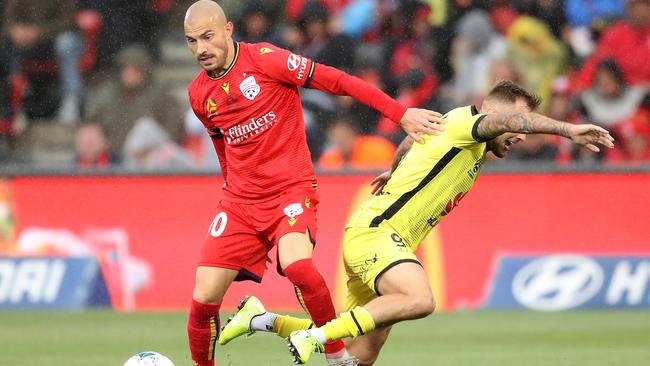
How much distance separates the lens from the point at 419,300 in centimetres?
686

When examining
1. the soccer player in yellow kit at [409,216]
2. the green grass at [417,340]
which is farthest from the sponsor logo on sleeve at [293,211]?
the green grass at [417,340]

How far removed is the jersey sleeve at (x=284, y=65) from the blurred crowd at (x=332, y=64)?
19.0 ft

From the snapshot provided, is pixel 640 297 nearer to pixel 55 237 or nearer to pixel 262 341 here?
pixel 262 341

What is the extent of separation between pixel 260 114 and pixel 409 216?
1.08 meters

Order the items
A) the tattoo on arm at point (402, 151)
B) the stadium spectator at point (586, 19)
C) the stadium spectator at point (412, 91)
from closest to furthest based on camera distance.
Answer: the tattoo on arm at point (402, 151)
the stadium spectator at point (412, 91)
the stadium spectator at point (586, 19)

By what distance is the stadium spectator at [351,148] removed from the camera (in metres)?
13.4

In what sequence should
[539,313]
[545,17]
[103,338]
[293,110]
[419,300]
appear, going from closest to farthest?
[419,300], [293,110], [103,338], [539,313], [545,17]

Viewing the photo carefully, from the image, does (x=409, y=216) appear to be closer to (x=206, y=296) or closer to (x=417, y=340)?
(x=206, y=296)

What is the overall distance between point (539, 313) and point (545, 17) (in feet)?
11.4

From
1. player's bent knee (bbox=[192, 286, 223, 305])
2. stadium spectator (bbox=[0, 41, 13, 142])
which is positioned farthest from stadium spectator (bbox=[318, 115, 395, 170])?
player's bent knee (bbox=[192, 286, 223, 305])

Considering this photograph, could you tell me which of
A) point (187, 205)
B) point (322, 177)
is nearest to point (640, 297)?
point (322, 177)

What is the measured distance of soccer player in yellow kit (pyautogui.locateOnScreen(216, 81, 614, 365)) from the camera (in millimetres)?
6855

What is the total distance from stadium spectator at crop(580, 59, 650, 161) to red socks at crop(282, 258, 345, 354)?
6.71 m

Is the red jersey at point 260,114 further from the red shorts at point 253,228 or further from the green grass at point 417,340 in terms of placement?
the green grass at point 417,340
